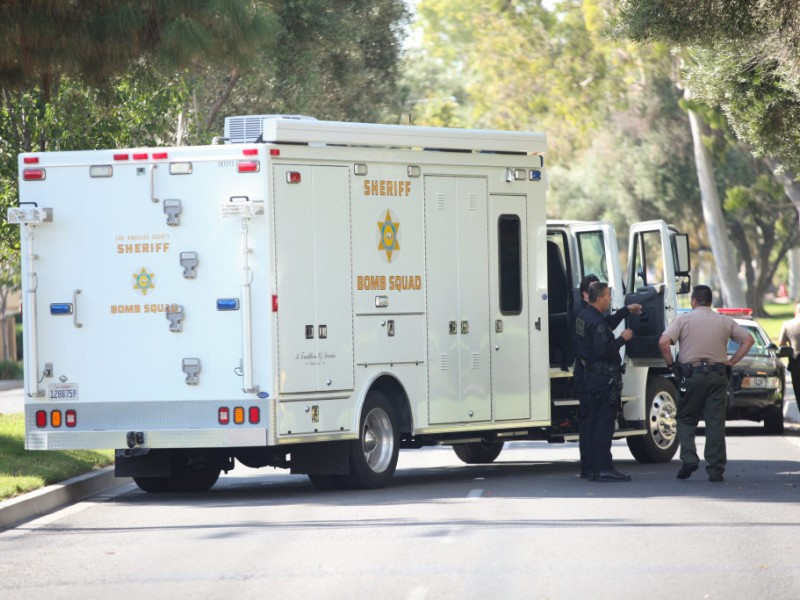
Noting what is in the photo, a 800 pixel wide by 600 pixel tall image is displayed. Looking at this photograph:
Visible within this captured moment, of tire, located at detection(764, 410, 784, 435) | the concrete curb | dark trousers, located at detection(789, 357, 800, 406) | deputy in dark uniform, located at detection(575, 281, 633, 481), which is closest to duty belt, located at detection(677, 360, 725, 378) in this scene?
deputy in dark uniform, located at detection(575, 281, 633, 481)

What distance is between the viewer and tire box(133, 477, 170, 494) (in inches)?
585

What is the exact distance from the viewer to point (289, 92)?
1043 inches

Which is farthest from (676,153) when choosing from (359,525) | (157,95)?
(359,525)

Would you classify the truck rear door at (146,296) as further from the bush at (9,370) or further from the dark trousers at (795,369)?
the bush at (9,370)

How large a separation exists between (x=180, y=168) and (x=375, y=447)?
10.1 ft

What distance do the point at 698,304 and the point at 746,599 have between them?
6.89 m

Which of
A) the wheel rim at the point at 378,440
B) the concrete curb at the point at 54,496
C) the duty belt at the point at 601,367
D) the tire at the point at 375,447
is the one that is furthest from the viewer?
the duty belt at the point at 601,367

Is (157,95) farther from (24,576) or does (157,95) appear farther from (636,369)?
(24,576)

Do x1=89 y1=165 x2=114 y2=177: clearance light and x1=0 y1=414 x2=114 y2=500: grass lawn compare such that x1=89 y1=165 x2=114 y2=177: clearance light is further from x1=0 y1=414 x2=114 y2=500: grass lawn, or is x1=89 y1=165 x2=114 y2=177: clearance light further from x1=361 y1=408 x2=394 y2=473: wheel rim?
x1=361 y1=408 x2=394 y2=473: wheel rim

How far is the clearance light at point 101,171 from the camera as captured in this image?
1367 centimetres

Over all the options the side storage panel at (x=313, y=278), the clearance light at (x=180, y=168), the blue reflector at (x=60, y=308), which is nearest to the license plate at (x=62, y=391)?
the blue reflector at (x=60, y=308)

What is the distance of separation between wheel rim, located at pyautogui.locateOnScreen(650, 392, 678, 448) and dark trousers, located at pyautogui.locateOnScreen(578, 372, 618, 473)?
2076 mm

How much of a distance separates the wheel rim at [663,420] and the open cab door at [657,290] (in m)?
0.51

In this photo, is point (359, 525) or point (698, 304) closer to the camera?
point (359, 525)
